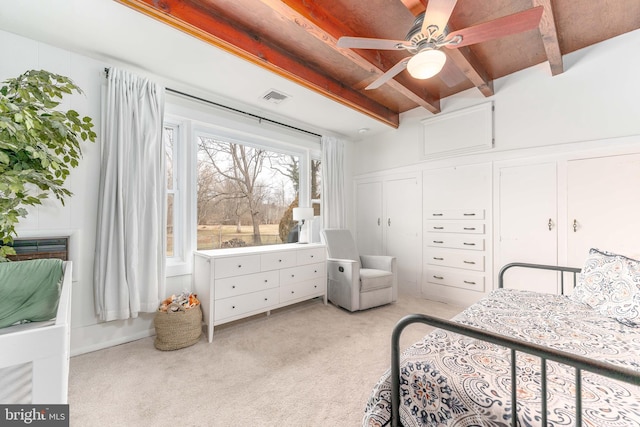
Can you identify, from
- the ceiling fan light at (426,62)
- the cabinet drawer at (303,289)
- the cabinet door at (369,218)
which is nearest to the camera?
the ceiling fan light at (426,62)

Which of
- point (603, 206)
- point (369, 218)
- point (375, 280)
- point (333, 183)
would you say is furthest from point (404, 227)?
point (603, 206)

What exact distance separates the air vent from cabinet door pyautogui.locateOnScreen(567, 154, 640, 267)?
120 inches

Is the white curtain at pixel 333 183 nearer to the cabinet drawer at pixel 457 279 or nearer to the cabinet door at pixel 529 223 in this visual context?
the cabinet drawer at pixel 457 279

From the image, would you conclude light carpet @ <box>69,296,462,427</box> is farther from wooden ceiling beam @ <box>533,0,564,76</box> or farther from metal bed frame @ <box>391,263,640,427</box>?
wooden ceiling beam @ <box>533,0,564,76</box>

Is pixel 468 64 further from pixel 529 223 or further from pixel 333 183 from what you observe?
pixel 333 183

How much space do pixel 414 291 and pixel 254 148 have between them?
3030 mm

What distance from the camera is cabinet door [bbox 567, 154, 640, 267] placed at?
2.30 m

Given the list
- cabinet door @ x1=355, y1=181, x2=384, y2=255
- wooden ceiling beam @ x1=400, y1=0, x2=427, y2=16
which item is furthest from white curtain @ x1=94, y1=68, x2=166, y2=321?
cabinet door @ x1=355, y1=181, x2=384, y2=255

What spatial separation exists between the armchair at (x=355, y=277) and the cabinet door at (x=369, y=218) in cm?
60

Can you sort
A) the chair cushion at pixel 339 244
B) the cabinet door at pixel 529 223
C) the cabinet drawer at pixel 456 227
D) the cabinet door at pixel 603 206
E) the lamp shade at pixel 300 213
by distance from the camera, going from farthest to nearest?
1. the chair cushion at pixel 339 244
2. the lamp shade at pixel 300 213
3. the cabinet drawer at pixel 456 227
4. the cabinet door at pixel 529 223
5. the cabinet door at pixel 603 206

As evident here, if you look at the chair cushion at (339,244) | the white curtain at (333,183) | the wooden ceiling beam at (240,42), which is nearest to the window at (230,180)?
the white curtain at (333,183)

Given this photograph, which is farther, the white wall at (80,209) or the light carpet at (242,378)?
the white wall at (80,209)

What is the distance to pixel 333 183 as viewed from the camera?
4.09m

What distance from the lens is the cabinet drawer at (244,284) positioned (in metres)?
2.44
